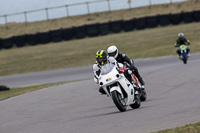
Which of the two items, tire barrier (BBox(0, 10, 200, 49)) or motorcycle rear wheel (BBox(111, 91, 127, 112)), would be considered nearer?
motorcycle rear wheel (BBox(111, 91, 127, 112))

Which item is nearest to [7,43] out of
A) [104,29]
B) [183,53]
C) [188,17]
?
[104,29]

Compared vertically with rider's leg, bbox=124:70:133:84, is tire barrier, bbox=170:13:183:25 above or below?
below

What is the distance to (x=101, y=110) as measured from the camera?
9820 mm

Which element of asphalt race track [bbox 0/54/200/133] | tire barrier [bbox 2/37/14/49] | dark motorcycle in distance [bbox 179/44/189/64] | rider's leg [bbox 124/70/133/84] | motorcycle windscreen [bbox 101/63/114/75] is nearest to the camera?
asphalt race track [bbox 0/54/200/133]

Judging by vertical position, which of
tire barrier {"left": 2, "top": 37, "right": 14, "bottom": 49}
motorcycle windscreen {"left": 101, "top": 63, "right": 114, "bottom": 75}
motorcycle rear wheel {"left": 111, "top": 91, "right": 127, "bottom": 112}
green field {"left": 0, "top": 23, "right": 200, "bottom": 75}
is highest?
motorcycle windscreen {"left": 101, "top": 63, "right": 114, "bottom": 75}

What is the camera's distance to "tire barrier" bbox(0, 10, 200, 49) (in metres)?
35.4

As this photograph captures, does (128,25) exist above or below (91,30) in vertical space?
above

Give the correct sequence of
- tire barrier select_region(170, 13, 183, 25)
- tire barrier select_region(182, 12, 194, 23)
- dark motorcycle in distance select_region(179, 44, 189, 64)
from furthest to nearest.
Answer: tire barrier select_region(170, 13, 183, 25) → tire barrier select_region(182, 12, 194, 23) → dark motorcycle in distance select_region(179, 44, 189, 64)

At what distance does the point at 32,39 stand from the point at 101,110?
2685 cm

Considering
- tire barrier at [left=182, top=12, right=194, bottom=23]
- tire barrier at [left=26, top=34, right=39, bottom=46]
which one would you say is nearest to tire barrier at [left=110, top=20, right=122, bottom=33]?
tire barrier at [left=182, top=12, right=194, bottom=23]

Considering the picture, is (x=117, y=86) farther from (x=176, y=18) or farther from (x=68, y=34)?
(x=68, y=34)

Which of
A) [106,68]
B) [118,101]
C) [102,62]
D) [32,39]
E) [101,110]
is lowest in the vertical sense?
[32,39]

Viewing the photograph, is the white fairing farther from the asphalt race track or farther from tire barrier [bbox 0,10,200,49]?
tire barrier [bbox 0,10,200,49]

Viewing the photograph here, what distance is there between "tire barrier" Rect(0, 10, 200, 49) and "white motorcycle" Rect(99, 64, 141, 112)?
2642cm
